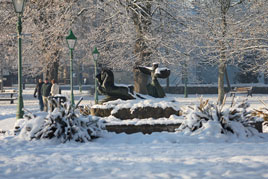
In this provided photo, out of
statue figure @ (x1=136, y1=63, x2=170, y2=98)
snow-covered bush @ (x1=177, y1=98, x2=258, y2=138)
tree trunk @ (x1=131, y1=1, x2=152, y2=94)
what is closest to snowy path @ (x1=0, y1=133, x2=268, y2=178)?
snow-covered bush @ (x1=177, y1=98, x2=258, y2=138)

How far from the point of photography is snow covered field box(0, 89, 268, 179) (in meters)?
5.35

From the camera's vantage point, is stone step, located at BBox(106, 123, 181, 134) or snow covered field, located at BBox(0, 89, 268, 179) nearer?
snow covered field, located at BBox(0, 89, 268, 179)

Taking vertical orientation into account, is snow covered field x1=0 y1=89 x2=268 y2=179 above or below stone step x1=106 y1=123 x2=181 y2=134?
below

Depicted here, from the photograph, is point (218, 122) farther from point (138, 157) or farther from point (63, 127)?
point (63, 127)

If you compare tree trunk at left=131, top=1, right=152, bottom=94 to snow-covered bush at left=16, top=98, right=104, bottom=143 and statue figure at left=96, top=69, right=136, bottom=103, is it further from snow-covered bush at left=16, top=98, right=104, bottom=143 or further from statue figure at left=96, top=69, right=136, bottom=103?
snow-covered bush at left=16, top=98, right=104, bottom=143

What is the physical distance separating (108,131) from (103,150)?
2.18 meters

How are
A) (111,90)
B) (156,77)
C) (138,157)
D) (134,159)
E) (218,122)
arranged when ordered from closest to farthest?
(134,159) < (138,157) < (218,122) < (111,90) < (156,77)

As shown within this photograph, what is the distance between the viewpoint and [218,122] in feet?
30.0

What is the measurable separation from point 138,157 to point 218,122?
3.31m

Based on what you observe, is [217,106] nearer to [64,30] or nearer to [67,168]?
[67,168]

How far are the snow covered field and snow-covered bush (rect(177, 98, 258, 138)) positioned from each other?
28 centimetres

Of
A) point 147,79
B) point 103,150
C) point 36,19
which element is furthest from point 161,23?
point 103,150

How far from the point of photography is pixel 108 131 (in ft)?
31.7

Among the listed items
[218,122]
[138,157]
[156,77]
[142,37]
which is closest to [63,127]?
[138,157]
